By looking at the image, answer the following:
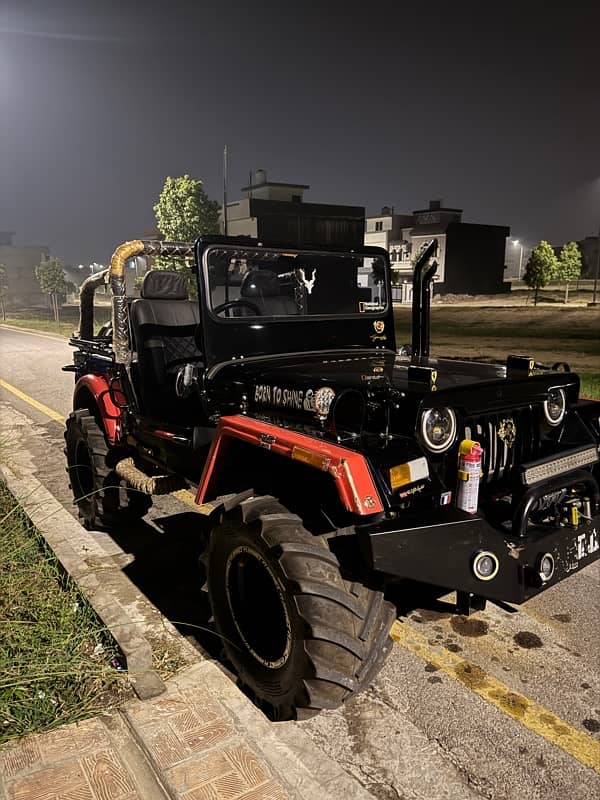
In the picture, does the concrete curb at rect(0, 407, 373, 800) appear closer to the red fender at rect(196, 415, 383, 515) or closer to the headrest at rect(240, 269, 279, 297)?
the red fender at rect(196, 415, 383, 515)

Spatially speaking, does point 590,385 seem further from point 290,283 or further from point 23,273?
point 23,273

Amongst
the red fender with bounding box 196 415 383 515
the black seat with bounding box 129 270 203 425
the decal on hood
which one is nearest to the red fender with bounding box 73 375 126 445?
the black seat with bounding box 129 270 203 425

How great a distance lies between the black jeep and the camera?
2662 mm

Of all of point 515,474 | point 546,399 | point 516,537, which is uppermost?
point 546,399

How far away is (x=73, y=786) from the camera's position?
2.41m

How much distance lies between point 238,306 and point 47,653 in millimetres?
2330

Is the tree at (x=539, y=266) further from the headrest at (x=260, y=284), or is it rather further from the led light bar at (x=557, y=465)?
the led light bar at (x=557, y=465)

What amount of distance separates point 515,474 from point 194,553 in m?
2.66

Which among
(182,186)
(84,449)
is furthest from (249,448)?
(182,186)

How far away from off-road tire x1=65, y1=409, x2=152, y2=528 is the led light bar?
3.07 metres

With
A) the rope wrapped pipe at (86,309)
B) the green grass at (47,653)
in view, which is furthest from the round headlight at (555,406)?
the rope wrapped pipe at (86,309)

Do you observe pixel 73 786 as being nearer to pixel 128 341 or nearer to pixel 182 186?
pixel 128 341

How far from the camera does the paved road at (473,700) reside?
259cm

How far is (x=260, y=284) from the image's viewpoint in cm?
425
